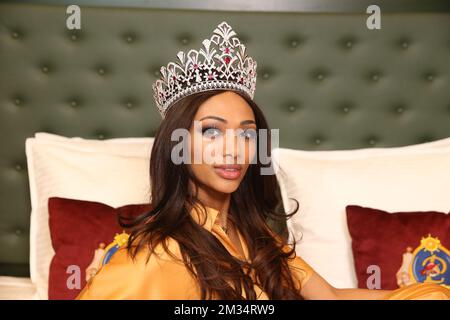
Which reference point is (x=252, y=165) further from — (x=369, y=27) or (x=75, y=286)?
(x=369, y=27)

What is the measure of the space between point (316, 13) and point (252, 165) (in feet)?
3.89

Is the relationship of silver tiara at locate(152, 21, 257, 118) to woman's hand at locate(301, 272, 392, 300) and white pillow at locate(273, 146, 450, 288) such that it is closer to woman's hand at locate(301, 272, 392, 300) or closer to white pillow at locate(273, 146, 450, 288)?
woman's hand at locate(301, 272, 392, 300)

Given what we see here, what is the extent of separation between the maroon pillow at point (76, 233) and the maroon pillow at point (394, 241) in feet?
2.31

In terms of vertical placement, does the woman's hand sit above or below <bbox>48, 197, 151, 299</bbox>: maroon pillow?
below

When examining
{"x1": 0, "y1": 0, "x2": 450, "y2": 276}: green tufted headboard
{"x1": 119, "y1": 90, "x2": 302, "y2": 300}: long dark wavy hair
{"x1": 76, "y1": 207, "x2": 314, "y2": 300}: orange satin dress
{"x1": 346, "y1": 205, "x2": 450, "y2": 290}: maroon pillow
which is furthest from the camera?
{"x1": 0, "y1": 0, "x2": 450, "y2": 276}: green tufted headboard

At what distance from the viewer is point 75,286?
6.31 ft

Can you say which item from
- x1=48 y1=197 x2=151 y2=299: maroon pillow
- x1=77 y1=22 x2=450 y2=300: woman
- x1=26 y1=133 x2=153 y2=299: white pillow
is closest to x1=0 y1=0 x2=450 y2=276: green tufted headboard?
x1=26 y1=133 x2=153 y2=299: white pillow

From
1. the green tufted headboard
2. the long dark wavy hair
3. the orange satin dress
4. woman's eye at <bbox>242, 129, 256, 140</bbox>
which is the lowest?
the orange satin dress

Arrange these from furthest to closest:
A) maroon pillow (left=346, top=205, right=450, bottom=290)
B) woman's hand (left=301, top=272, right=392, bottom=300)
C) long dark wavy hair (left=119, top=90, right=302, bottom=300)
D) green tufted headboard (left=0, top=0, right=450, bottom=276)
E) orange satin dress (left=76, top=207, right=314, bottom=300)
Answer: green tufted headboard (left=0, top=0, right=450, bottom=276) < maroon pillow (left=346, top=205, right=450, bottom=290) < woman's hand (left=301, top=272, right=392, bottom=300) < long dark wavy hair (left=119, top=90, right=302, bottom=300) < orange satin dress (left=76, top=207, right=314, bottom=300)

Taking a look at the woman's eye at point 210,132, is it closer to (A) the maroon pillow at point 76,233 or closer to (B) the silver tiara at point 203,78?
(B) the silver tiara at point 203,78

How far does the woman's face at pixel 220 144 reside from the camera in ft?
4.49

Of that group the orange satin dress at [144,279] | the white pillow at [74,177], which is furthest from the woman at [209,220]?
the white pillow at [74,177]

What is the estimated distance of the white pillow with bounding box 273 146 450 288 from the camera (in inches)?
81.7

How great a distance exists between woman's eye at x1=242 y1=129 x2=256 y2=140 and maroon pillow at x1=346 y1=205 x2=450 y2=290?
72 cm
